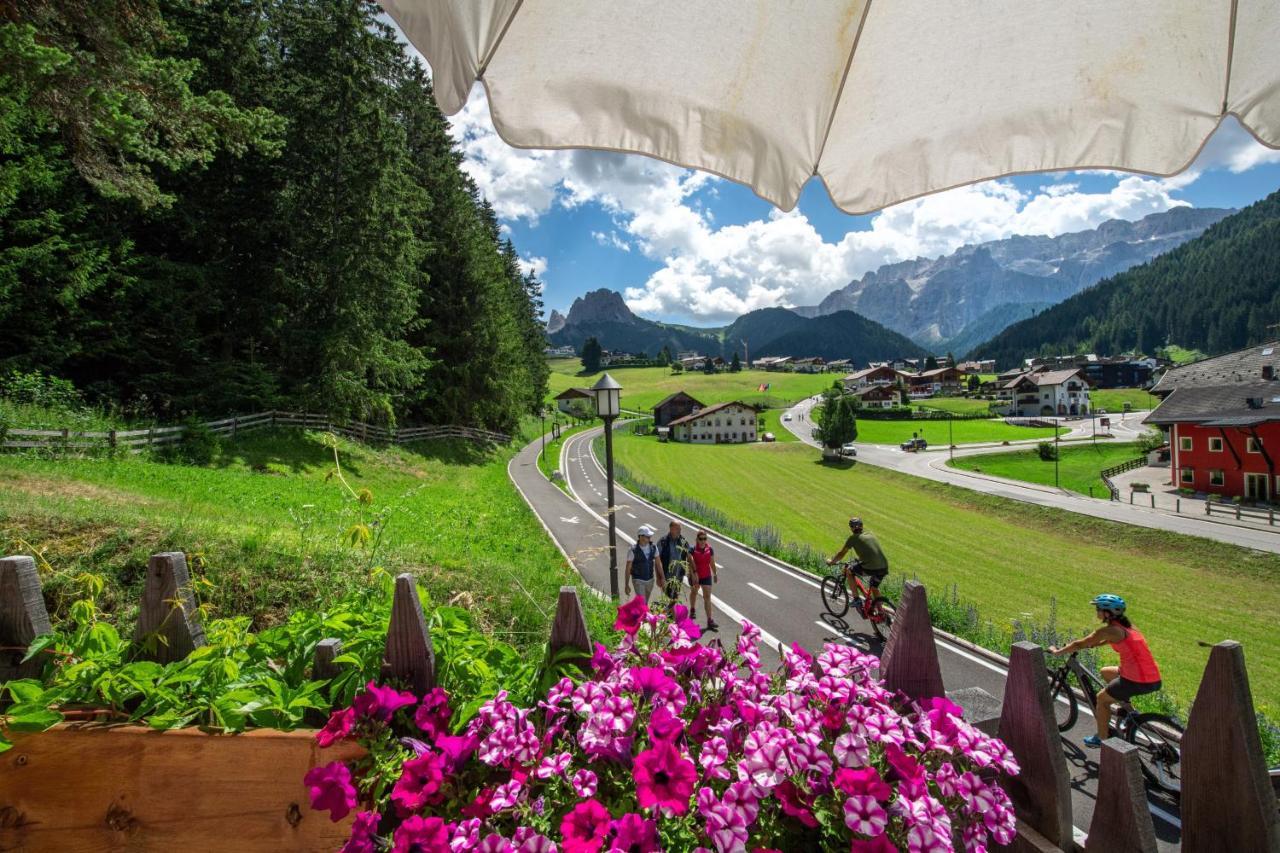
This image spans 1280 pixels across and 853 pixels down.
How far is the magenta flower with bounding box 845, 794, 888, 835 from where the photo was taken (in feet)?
3.44

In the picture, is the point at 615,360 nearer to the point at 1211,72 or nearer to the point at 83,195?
the point at 83,195

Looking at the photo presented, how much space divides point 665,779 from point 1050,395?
113226mm

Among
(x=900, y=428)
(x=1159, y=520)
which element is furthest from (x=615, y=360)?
(x=1159, y=520)

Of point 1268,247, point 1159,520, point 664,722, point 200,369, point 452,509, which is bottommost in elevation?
point 1159,520

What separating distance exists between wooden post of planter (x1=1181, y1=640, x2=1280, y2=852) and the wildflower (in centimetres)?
186

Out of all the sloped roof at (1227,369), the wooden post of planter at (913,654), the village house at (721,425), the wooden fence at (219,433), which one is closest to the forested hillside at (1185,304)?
the sloped roof at (1227,369)

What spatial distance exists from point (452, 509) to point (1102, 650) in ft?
57.4

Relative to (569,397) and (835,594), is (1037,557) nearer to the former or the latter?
(835,594)

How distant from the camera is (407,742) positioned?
1400 millimetres

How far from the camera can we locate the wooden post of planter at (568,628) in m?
1.69

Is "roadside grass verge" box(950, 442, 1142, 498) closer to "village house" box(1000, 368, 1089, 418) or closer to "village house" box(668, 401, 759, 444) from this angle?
"village house" box(668, 401, 759, 444)

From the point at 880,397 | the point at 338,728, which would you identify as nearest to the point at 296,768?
the point at 338,728

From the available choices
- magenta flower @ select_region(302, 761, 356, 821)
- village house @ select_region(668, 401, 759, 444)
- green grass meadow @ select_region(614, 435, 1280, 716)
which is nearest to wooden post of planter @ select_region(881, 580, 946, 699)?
magenta flower @ select_region(302, 761, 356, 821)

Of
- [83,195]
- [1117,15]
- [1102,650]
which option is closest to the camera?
[1117,15]
